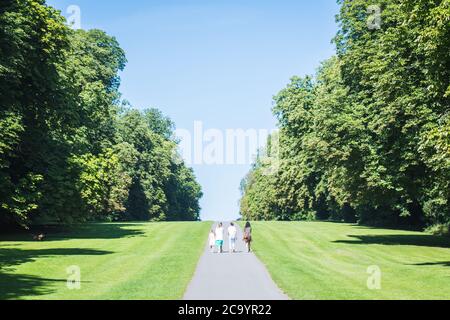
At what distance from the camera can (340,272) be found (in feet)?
82.0

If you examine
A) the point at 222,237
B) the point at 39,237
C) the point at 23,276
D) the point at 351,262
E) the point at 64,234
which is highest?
the point at 222,237

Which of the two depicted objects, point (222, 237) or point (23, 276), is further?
point (222, 237)

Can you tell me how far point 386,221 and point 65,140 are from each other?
121 ft

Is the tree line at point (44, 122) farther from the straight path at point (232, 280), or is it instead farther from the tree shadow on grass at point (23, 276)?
the straight path at point (232, 280)

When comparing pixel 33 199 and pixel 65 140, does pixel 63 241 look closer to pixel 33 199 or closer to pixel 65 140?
pixel 33 199

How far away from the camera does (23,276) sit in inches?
877

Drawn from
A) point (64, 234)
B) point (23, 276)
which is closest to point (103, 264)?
point (23, 276)

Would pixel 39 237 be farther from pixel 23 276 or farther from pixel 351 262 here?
pixel 351 262

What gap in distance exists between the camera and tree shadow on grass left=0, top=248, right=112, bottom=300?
18203mm

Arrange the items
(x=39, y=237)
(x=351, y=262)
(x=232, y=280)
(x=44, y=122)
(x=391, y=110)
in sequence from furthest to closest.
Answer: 1. (x=39, y=237)
2. (x=44, y=122)
3. (x=391, y=110)
4. (x=351, y=262)
5. (x=232, y=280)

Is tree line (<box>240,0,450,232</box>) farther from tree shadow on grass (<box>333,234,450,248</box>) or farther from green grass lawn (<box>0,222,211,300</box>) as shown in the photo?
green grass lawn (<box>0,222,211,300</box>)

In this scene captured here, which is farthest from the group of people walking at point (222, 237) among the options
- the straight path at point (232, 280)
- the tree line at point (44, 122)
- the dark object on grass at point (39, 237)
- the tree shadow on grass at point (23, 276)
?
the dark object on grass at point (39, 237)

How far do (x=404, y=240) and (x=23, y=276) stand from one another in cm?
3048
